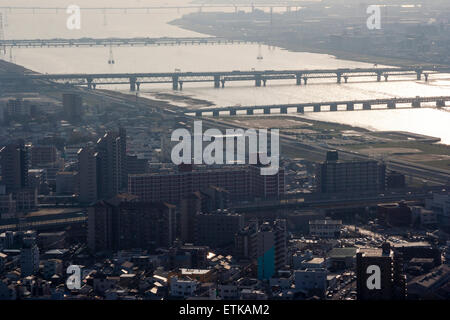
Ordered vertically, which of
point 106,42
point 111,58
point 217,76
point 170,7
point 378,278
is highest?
point 170,7

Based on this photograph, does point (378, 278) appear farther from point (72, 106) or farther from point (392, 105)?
point (392, 105)

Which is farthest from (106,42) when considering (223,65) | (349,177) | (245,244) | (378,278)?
(378,278)

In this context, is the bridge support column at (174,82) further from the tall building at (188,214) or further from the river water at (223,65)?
the tall building at (188,214)

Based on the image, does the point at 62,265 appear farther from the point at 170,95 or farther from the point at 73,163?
the point at 170,95

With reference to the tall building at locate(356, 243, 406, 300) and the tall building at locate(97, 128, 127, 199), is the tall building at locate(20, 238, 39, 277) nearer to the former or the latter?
the tall building at locate(356, 243, 406, 300)

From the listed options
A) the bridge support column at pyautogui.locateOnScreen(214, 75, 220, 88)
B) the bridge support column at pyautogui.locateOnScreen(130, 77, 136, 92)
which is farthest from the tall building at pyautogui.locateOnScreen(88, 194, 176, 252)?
the bridge support column at pyautogui.locateOnScreen(214, 75, 220, 88)
